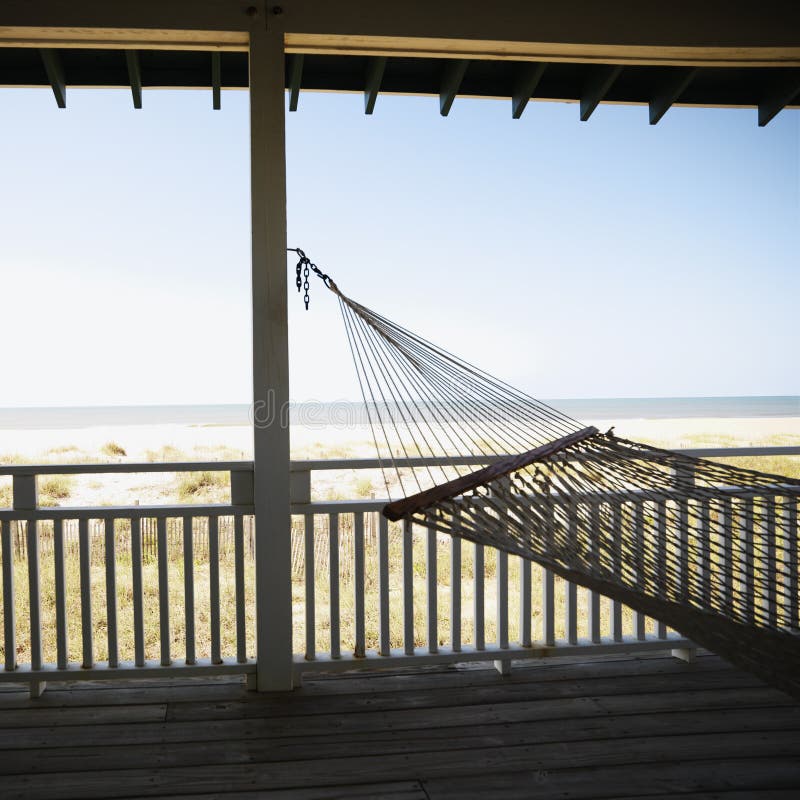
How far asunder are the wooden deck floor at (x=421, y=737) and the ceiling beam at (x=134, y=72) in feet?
6.16

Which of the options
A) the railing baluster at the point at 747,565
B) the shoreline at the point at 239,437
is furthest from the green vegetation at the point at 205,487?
the railing baluster at the point at 747,565

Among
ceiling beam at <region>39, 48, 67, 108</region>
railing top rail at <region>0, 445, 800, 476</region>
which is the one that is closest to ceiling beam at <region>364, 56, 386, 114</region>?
ceiling beam at <region>39, 48, 67, 108</region>

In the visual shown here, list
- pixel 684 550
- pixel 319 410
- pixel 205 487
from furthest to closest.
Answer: pixel 319 410
pixel 205 487
pixel 684 550

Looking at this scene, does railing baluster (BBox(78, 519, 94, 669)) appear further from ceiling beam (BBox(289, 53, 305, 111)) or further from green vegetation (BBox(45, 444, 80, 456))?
green vegetation (BBox(45, 444, 80, 456))

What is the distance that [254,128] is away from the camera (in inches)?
77.5

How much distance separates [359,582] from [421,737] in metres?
0.52

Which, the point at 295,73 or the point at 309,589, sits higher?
the point at 295,73

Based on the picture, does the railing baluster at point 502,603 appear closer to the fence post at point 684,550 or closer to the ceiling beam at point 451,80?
the fence post at point 684,550

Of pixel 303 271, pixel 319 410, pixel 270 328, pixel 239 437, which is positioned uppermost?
pixel 303 271

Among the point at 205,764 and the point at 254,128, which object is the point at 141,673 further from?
the point at 254,128

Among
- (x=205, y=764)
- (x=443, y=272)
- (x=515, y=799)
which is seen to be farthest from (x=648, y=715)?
(x=443, y=272)

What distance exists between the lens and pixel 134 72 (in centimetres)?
217

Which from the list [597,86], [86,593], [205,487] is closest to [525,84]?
[597,86]

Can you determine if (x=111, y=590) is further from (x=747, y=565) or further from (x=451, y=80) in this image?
(x=451, y=80)
